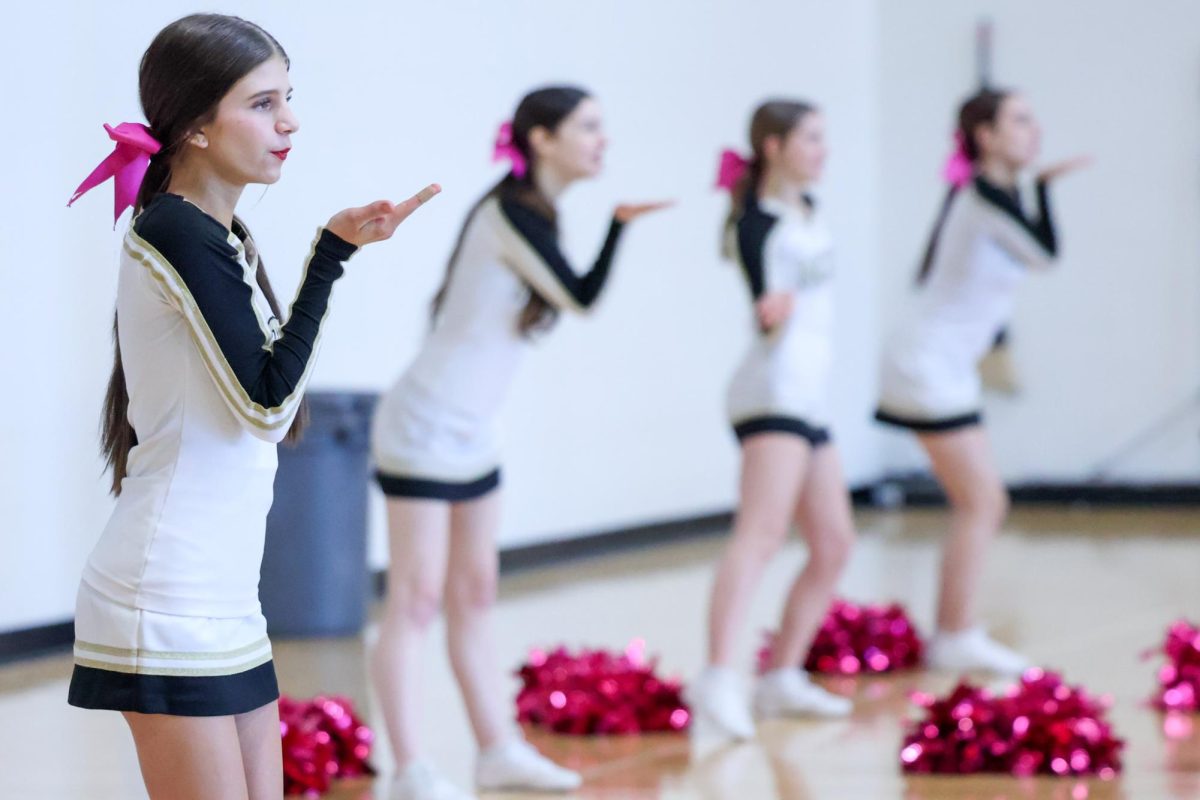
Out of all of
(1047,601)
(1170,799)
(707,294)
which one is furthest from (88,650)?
(707,294)

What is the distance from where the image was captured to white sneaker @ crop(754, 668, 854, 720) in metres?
4.79

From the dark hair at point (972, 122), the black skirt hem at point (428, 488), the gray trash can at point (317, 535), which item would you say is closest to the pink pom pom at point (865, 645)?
the dark hair at point (972, 122)

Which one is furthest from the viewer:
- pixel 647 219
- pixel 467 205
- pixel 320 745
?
pixel 647 219

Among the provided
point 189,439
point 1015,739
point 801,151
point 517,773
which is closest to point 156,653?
point 189,439

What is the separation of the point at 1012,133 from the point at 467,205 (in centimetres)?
283

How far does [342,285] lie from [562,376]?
5.64 feet

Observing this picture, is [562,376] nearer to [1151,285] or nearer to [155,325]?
[1151,285]

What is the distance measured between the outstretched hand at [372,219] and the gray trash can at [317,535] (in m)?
4.20

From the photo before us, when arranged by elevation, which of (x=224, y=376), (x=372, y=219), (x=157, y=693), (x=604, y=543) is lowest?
(x=604, y=543)

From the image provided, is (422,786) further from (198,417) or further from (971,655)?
(971,655)

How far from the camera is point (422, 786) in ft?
12.0

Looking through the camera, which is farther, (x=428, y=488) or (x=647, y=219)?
(x=647, y=219)

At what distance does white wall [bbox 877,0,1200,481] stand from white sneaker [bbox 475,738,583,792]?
7181 mm

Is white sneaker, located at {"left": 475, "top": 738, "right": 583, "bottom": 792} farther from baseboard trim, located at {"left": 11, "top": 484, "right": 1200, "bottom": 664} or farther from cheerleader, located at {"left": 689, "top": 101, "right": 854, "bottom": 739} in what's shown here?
baseboard trim, located at {"left": 11, "top": 484, "right": 1200, "bottom": 664}
